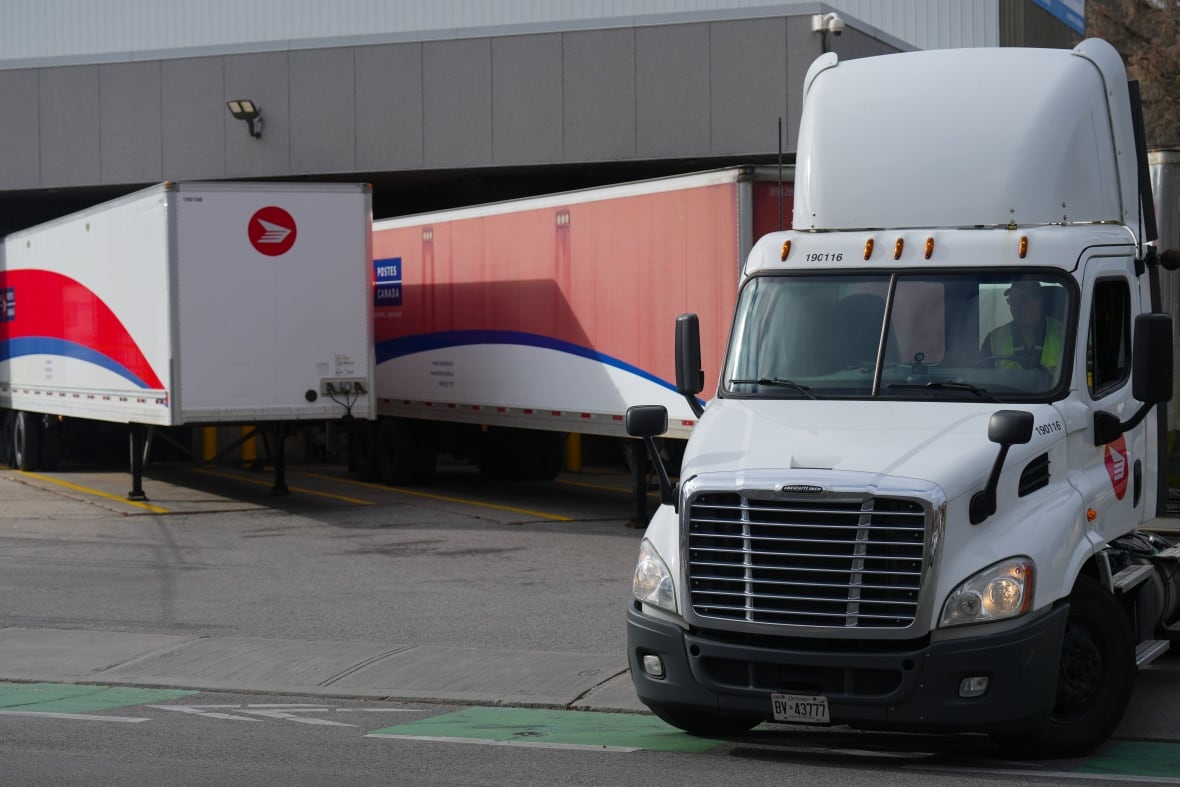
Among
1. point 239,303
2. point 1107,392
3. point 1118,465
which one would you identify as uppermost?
point 239,303

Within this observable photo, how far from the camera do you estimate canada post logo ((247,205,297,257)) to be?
812 inches

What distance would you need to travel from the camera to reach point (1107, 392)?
9039mm

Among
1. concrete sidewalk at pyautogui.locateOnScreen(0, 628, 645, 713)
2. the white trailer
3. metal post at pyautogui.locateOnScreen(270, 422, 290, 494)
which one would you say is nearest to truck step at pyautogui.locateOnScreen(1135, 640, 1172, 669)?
concrete sidewalk at pyautogui.locateOnScreen(0, 628, 645, 713)

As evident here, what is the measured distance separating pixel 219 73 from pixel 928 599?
83.8 ft

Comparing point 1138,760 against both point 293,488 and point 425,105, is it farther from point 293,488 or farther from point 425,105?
point 425,105

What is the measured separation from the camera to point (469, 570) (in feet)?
53.5

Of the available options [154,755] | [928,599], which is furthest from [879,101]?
[154,755]

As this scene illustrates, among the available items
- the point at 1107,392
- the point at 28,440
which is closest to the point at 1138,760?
the point at 1107,392

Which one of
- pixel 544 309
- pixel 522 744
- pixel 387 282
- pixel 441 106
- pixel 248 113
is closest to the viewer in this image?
pixel 522 744

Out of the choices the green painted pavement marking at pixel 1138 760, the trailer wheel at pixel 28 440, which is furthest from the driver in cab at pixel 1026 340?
the trailer wheel at pixel 28 440

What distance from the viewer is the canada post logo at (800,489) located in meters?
7.79

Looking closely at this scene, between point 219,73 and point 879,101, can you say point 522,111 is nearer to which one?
point 219,73

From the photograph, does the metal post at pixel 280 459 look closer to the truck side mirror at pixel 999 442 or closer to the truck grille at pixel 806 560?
the truck grille at pixel 806 560

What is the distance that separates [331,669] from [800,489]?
4560mm
